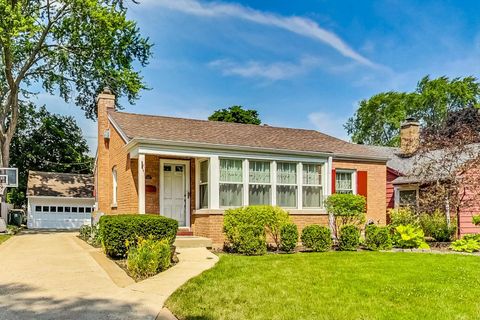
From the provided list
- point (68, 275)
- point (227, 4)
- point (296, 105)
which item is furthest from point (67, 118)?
point (68, 275)

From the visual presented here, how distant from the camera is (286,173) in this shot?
14148 mm

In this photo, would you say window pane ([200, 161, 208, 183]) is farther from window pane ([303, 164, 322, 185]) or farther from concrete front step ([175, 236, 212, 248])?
window pane ([303, 164, 322, 185])

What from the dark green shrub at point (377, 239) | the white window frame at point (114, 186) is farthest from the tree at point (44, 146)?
the dark green shrub at point (377, 239)

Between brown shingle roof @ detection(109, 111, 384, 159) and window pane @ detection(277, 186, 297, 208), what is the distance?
1325 mm

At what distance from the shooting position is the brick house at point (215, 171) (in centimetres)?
1281

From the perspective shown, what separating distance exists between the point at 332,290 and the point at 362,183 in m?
10.1

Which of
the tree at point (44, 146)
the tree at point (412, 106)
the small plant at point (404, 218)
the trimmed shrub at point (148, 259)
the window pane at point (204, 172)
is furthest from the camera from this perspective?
the tree at point (412, 106)

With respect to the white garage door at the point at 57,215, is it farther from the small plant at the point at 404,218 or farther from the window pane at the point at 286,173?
the small plant at the point at 404,218

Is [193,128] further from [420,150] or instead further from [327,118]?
[327,118]

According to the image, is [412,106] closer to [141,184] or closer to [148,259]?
[141,184]

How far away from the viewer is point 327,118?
37125 millimetres

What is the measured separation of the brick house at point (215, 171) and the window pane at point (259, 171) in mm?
32

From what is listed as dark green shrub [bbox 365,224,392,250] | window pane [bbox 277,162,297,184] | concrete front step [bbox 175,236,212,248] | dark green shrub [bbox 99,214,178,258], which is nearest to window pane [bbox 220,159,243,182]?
window pane [bbox 277,162,297,184]

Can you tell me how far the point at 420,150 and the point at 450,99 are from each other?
34.8m
